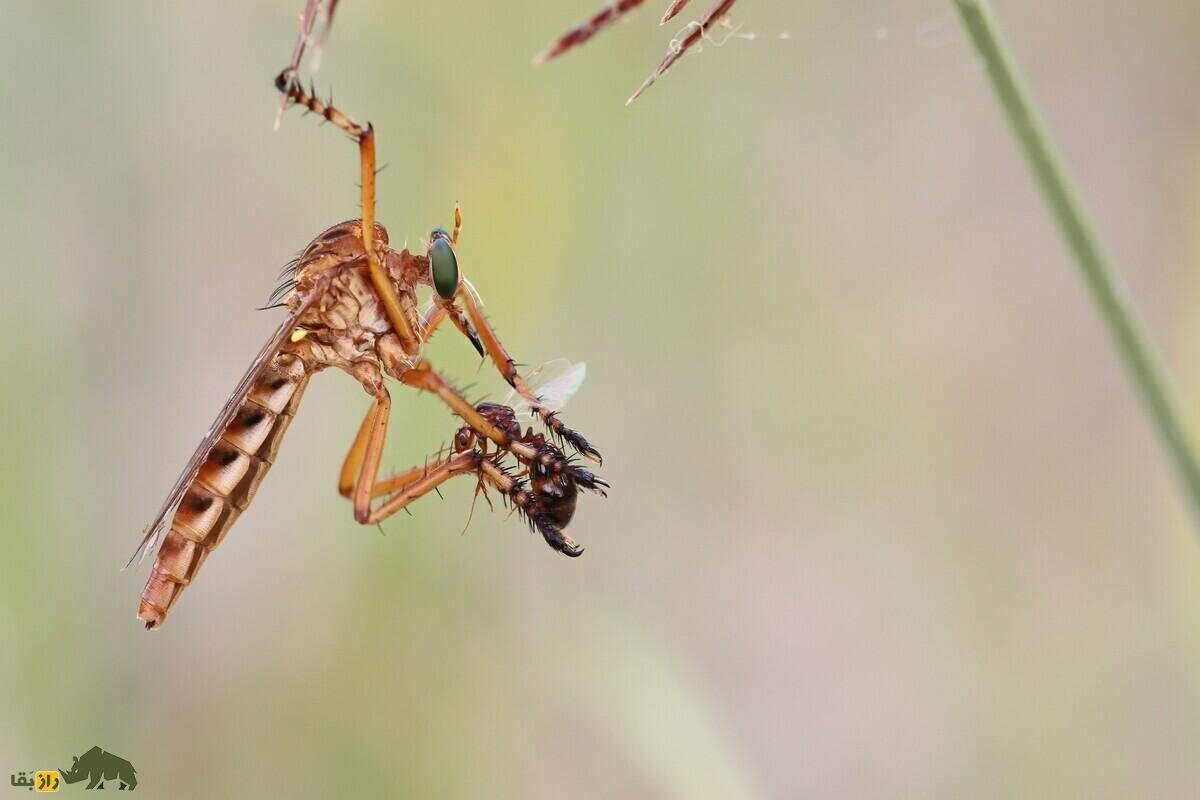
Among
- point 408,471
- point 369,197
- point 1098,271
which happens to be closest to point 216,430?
point 408,471

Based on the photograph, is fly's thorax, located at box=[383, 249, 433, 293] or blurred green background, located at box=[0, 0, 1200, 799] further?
blurred green background, located at box=[0, 0, 1200, 799]

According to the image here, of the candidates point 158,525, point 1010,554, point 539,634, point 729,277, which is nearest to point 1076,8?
point 729,277

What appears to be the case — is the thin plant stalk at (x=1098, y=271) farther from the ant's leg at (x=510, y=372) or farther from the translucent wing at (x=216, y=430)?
the translucent wing at (x=216, y=430)

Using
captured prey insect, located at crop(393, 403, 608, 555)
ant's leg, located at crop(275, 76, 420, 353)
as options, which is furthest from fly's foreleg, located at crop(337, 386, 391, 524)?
ant's leg, located at crop(275, 76, 420, 353)

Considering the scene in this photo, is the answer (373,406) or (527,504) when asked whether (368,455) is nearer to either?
(373,406)

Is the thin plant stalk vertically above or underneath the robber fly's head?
underneath

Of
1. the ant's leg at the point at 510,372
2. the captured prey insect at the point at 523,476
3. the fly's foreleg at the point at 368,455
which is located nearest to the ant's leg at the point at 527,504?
the captured prey insect at the point at 523,476

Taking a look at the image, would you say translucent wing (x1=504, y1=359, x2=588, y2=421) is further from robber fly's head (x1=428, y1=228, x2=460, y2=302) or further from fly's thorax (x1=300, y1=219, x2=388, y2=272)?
fly's thorax (x1=300, y1=219, x2=388, y2=272)
